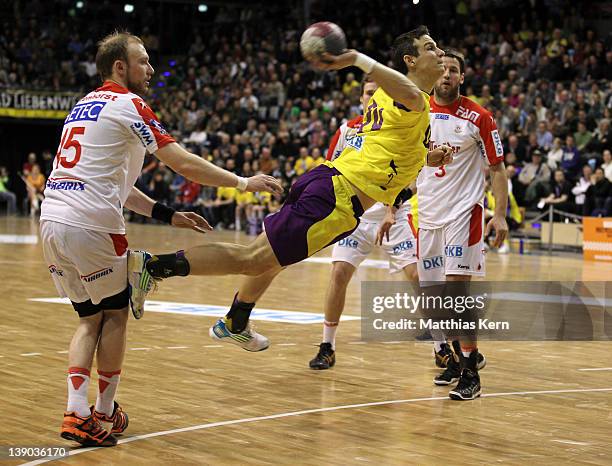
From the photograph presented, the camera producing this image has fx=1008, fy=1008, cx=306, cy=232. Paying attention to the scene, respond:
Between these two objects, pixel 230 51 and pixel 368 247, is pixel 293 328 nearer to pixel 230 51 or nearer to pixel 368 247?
pixel 368 247

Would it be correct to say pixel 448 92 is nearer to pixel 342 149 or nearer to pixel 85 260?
pixel 342 149

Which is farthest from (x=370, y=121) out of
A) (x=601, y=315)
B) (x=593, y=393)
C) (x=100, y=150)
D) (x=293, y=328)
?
(x=601, y=315)

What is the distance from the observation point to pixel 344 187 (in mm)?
6453

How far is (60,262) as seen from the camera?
555cm

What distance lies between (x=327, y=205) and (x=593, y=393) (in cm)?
253

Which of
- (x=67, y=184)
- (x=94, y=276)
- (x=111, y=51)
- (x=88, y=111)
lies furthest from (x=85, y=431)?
(x=111, y=51)

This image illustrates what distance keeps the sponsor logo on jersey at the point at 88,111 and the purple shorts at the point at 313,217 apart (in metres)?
1.33

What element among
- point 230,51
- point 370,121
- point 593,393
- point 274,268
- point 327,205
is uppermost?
point 230,51

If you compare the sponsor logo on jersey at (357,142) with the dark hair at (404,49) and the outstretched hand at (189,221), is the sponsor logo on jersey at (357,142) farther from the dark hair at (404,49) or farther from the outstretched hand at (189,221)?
the outstretched hand at (189,221)

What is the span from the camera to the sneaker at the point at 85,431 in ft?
17.5

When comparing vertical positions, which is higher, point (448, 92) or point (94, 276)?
point (448, 92)

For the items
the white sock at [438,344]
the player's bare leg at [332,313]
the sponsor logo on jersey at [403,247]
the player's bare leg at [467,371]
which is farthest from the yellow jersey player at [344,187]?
the sponsor logo on jersey at [403,247]

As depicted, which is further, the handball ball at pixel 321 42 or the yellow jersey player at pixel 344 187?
the yellow jersey player at pixel 344 187

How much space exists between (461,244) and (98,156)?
3.25m
